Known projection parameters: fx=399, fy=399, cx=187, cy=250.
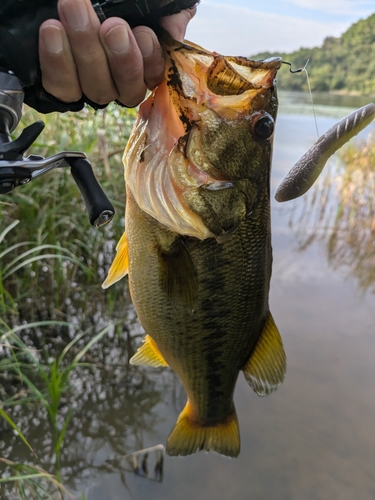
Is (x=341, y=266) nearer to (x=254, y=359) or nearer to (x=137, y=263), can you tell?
(x=254, y=359)

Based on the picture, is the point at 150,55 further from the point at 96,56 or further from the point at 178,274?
the point at 178,274

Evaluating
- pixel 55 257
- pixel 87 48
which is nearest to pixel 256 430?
pixel 55 257

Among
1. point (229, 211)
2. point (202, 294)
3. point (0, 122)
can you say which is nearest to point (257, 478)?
point (202, 294)

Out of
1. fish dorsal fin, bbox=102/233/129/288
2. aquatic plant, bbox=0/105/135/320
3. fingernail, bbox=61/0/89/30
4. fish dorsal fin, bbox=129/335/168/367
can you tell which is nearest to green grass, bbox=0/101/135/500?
aquatic plant, bbox=0/105/135/320

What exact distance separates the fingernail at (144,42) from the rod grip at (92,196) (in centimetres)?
35

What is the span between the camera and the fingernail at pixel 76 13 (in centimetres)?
93

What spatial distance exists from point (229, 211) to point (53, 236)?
190cm

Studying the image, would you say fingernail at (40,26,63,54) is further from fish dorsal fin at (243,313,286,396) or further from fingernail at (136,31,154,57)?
fish dorsal fin at (243,313,286,396)

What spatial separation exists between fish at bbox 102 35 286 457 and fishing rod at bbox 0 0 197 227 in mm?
125

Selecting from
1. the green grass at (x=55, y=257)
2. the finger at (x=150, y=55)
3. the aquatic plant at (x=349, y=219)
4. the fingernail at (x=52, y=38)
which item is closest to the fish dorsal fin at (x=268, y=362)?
the finger at (x=150, y=55)

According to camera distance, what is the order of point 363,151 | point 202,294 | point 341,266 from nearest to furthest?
1. point 202,294
2. point 341,266
3. point 363,151

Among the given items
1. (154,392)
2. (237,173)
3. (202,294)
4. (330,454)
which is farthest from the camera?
(154,392)

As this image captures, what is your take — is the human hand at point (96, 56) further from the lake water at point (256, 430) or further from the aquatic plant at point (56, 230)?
the lake water at point (256, 430)

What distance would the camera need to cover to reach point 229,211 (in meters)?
1.35
